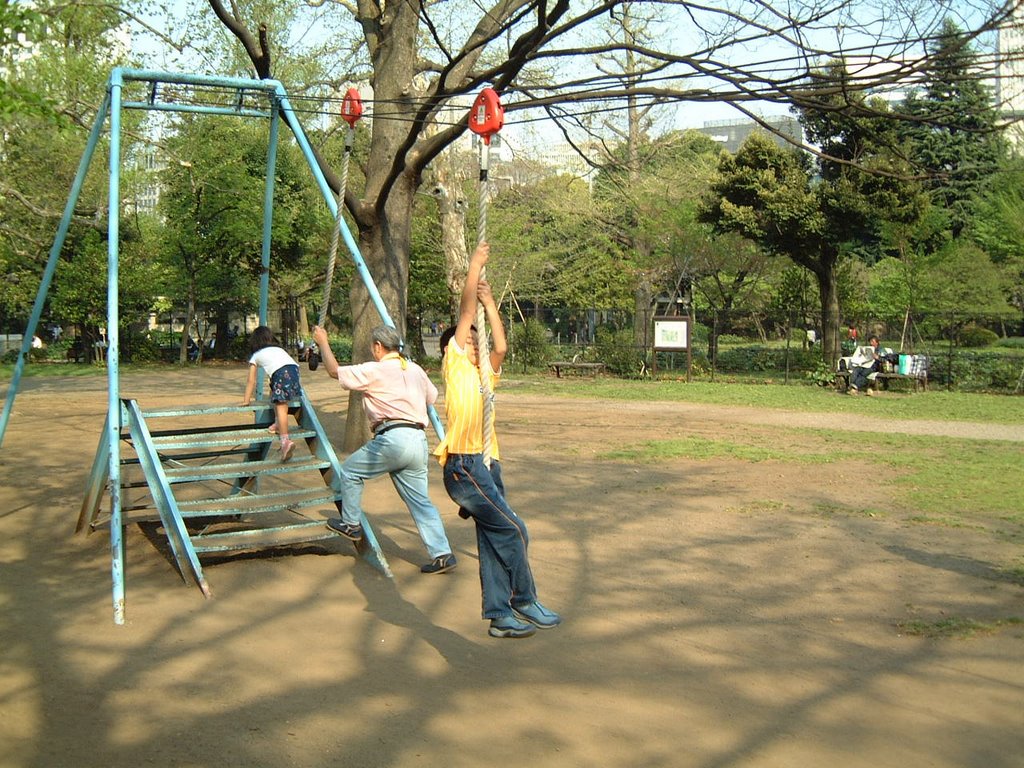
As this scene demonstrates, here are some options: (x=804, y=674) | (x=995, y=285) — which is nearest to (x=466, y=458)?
(x=804, y=674)

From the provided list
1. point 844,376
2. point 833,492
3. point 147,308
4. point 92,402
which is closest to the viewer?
point 833,492

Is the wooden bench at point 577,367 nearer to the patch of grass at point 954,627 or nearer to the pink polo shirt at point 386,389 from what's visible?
the pink polo shirt at point 386,389

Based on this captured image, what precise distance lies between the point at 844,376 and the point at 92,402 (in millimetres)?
16212

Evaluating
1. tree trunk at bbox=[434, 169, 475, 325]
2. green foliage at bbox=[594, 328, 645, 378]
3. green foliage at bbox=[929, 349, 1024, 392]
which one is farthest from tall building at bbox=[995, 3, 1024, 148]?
green foliage at bbox=[594, 328, 645, 378]

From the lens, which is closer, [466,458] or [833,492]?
[466,458]

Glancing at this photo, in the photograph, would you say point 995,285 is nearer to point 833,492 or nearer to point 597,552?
point 833,492

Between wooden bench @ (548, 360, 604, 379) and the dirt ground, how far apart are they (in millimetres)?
18157

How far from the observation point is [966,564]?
320 inches

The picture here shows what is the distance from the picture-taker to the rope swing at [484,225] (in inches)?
202

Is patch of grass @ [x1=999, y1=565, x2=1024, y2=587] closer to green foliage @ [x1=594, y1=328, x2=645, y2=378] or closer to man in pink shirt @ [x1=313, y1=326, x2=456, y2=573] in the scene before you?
man in pink shirt @ [x1=313, y1=326, x2=456, y2=573]

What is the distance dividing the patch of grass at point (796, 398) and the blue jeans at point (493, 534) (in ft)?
49.1

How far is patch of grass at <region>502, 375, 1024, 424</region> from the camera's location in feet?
64.7

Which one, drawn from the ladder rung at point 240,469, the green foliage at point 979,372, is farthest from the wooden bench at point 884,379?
the ladder rung at point 240,469

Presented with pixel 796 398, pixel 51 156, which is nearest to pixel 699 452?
pixel 796 398
